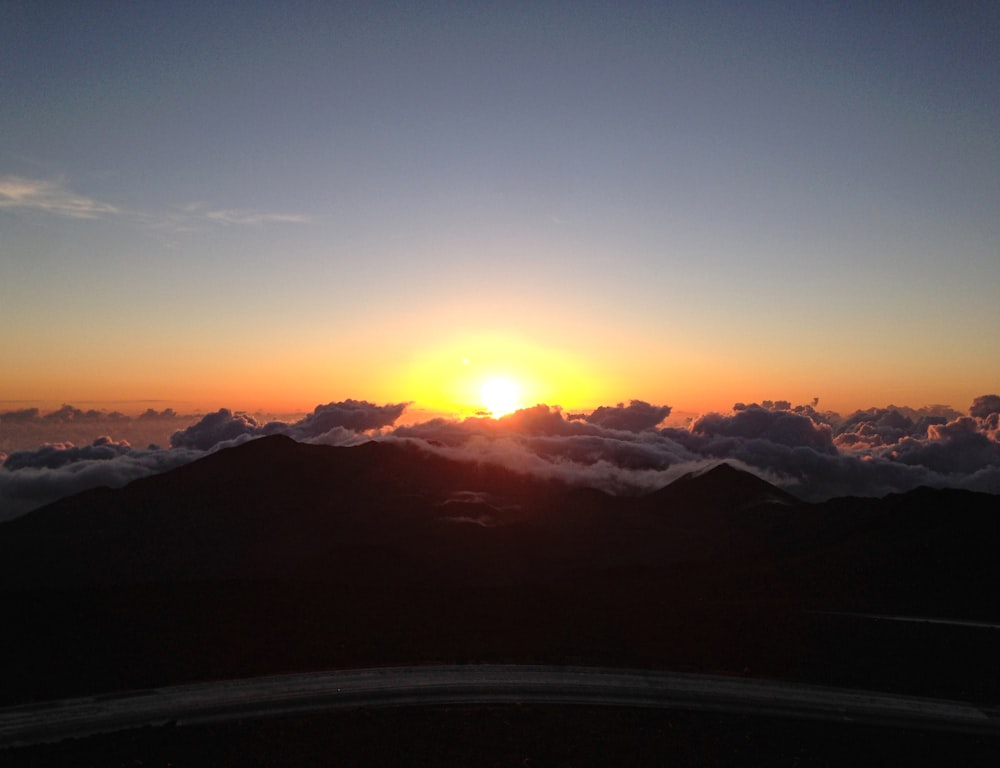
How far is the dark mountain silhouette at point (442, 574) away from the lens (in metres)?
43.0

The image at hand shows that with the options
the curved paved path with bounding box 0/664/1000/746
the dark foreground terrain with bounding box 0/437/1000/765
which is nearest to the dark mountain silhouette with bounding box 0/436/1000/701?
the dark foreground terrain with bounding box 0/437/1000/765

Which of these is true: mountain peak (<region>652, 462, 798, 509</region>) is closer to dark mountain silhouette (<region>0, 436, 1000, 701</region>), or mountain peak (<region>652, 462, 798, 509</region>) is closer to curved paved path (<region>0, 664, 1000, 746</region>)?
dark mountain silhouette (<region>0, 436, 1000, 701</region>)

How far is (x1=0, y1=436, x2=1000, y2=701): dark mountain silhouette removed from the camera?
4303 cm

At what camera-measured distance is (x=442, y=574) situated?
11231cm

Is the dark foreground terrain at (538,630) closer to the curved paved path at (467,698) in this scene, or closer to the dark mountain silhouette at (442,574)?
the dark mountain silhouette at (442,574)

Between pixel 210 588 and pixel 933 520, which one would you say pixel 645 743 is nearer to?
pixel 210 588

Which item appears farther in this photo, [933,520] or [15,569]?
[15,569]

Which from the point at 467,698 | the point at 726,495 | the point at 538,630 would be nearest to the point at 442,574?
the point at 538,630

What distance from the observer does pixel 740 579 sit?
259 ft

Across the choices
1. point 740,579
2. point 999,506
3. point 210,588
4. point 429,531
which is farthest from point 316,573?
point 999,506

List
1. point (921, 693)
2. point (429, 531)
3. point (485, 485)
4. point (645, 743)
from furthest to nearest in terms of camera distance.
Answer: point (485, 485)
point (429, 531)
point (921, 693)
point (645, 743)

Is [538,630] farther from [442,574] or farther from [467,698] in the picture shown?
[442,574]

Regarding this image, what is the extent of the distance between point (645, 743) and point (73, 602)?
4027cm

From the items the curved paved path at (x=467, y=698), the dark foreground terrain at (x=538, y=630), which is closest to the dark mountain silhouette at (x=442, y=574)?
the dark foreground terrain at (x=538, y=630)
